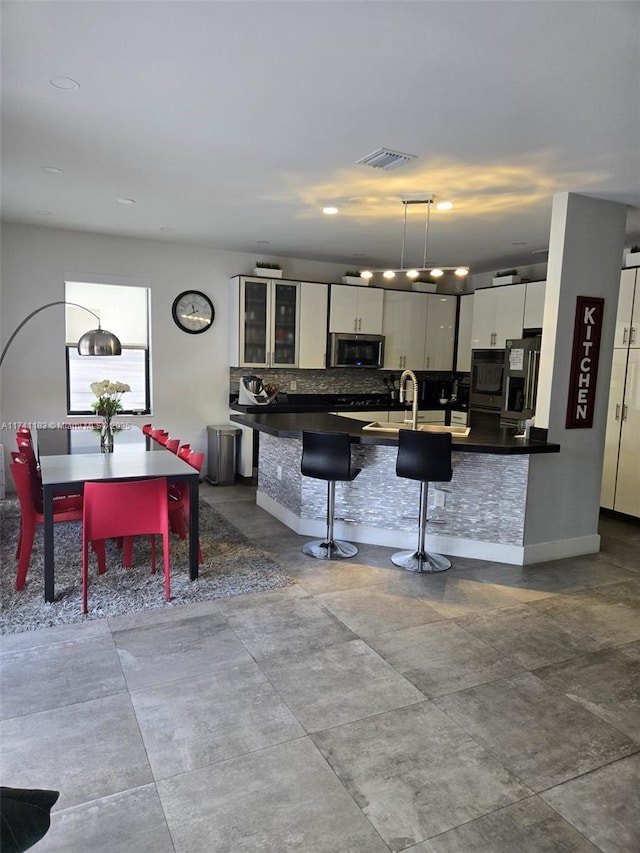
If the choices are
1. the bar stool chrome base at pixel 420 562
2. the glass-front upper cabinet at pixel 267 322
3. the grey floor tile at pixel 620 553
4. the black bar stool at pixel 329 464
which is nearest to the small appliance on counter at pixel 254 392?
the glass-front upper cabinet at pixel 267 322

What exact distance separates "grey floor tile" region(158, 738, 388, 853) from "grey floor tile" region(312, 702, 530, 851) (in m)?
0.07

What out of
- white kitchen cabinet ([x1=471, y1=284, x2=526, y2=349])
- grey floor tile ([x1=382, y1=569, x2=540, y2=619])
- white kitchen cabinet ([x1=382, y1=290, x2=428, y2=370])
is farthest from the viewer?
white kitchen cabinet ([x1=382, y1=290, x2=428, y2=370])

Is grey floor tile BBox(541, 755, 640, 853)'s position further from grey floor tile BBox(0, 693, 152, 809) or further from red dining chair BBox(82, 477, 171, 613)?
red dining chair BBox(82, 477, 171, 613)

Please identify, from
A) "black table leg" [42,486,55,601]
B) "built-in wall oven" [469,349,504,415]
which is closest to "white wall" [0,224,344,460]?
"built-in wall oven" [469,349,504,415]

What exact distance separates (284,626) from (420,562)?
1.37 meters

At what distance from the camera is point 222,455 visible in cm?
649

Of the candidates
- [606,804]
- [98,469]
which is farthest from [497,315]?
[606,804]

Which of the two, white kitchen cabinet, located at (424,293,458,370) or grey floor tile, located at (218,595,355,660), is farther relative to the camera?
white kitchen cabinet, located at (424,293,458,370)

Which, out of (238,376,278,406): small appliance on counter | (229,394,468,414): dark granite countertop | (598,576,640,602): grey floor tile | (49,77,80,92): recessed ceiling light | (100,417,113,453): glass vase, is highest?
(49,77,80,92): recessed ceiling light

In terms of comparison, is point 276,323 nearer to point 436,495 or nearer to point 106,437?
point 106,437

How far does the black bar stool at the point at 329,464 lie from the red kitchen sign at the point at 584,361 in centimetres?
170

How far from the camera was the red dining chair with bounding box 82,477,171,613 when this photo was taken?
3.23 meters

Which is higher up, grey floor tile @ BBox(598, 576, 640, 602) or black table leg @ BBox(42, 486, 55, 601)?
black table leg @ BBox(42, 486, 55, 601)

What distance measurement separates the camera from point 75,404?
610 centimetres
